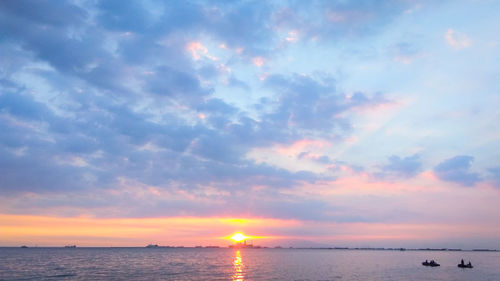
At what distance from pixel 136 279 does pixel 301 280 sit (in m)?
37.0

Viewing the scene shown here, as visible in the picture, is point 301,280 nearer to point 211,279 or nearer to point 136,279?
point 211,279

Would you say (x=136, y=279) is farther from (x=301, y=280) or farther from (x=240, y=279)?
(x=301, y=280)

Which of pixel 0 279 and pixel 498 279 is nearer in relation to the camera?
pixel 0 279

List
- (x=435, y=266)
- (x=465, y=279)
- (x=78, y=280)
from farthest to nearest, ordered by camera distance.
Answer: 1. (x=435, y=266)
2. (x=465, y=279)
3. (x=78, y=280)

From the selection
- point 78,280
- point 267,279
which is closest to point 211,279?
point 267,279

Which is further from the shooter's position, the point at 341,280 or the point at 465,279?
the point at 465,279

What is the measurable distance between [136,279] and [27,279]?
22959mm

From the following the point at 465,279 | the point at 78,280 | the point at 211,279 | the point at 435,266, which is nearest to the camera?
the point at 78,280

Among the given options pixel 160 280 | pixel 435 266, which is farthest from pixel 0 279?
pixel 435 266

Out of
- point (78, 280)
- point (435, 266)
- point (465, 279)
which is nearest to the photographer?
point (78, 280)

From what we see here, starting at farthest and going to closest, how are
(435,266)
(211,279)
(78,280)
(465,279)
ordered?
1. (435,266)
2. (465,279)
3. (211,279)
4. (78,280)

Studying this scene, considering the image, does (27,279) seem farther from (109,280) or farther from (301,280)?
(301,280)

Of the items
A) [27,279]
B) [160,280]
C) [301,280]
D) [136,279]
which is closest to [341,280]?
[301,280]

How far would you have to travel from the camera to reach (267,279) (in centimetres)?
8444
